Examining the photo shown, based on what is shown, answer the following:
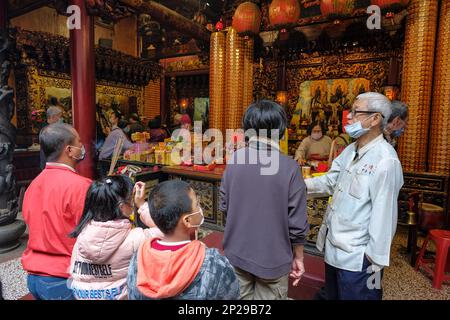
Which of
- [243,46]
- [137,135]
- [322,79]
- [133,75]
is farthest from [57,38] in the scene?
[322,79]

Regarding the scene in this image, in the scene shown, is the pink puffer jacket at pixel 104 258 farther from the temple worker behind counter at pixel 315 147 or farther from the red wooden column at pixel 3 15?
the temple worker behind counter at pixel 315 147

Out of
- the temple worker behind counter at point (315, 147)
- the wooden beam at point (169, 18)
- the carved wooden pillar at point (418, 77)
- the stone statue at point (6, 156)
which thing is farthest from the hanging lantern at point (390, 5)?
the stone statue at point (6, 156)

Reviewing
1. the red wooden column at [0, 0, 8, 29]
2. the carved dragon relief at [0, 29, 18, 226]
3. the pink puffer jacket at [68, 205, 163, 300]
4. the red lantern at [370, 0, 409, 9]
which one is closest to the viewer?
the pink puffer jacket at [68, 205, 163, 300]

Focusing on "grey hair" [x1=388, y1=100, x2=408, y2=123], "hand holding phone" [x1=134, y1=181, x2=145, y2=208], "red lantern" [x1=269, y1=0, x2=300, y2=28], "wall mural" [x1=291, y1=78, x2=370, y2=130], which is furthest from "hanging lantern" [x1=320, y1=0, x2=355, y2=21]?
"hand holding phone" [x1=134, y1=181, x2=145, y2=208]

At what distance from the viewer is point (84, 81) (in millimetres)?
4395

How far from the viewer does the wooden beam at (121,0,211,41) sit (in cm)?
507

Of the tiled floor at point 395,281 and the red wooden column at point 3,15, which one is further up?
the red wooden column at point 3,15

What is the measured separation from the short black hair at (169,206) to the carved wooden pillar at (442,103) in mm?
4725

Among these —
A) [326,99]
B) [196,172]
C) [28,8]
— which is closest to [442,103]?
[326,99]

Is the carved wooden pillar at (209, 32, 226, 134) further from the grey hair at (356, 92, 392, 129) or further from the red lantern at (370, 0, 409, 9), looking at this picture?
the grey hair at (356, 92, 392, 129)

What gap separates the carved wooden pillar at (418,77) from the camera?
14.6ft

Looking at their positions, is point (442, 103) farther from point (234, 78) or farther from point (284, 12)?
point (234, 78)

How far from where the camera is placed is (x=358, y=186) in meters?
1.67

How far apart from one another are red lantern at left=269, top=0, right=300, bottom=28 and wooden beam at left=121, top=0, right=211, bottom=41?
79.8 inches
